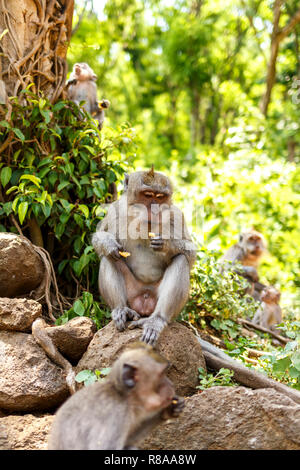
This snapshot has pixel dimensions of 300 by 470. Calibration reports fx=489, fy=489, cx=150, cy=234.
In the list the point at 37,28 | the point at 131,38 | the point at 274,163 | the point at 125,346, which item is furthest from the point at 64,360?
the point at 131,38

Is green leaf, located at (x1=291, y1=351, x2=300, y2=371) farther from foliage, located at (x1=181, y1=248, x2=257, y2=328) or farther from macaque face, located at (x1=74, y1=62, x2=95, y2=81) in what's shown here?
macaque face, located at (x1=74, y1=62, x2=95, y2=81)

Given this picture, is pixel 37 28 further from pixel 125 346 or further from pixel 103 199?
pixel 125 346

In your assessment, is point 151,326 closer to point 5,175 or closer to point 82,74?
point 5,175

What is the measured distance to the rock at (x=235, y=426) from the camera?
3.43 meters

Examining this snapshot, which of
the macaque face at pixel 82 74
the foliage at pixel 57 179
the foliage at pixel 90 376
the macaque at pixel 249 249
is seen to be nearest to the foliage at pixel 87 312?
the foliage at pixel 57 179

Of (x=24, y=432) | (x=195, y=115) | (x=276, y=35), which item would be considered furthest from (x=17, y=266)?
(x=195, y=115)

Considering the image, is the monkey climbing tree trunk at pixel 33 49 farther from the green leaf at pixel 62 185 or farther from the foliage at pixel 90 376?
the foliage at pixel 90 376

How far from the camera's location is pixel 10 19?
5.59 m

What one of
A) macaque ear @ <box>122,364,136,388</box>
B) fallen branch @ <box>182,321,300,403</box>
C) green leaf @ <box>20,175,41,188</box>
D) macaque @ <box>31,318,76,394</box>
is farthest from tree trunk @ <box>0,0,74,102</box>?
macaque ear @ <box>122,364,136,388</box>

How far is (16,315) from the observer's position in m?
4.41

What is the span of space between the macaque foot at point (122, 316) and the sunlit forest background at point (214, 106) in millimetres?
2283

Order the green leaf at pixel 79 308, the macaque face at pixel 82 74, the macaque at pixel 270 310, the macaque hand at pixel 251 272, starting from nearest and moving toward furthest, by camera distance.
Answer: the green leaf at pixel 79 308 < the macaque face at pixel 82 74 < the macaque at pixel 270 310 < the macaque hand at pixel 251 272

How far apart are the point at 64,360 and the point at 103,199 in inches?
86.3

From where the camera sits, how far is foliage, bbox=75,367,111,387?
386 centimetres
